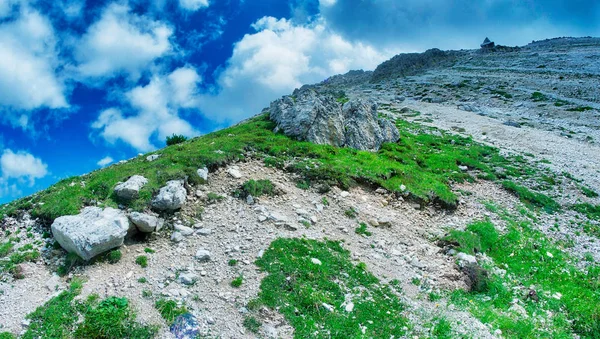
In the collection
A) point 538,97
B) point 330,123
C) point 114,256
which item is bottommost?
point 114,256

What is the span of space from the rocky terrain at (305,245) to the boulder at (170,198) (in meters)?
0.07

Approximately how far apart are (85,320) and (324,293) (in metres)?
8.46

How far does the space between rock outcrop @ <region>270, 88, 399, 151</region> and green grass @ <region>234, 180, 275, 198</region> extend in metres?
9.36

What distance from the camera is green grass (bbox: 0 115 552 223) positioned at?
1870 centimetres

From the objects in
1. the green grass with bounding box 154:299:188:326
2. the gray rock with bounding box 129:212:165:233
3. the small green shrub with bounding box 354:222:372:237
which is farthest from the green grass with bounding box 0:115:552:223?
the green grass with bounding box 154:299:188:326

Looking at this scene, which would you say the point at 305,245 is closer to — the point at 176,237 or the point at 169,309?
the point at 176,237

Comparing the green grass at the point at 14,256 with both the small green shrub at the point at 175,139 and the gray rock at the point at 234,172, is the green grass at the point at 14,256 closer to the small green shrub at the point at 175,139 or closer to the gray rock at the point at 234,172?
the gray rock at the point at 234,172

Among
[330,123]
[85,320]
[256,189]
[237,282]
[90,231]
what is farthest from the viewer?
[330,123]

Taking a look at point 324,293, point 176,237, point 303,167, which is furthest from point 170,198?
point 303,167

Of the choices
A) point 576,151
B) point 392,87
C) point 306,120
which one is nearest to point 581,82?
point 392,87

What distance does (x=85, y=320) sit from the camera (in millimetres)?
12391

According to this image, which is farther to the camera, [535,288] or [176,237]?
[535,288]

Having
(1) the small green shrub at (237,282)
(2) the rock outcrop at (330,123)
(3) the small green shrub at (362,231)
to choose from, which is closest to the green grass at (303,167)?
(2) the rock outcrop at (330,123)

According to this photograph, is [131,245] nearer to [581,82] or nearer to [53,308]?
[53,308]
